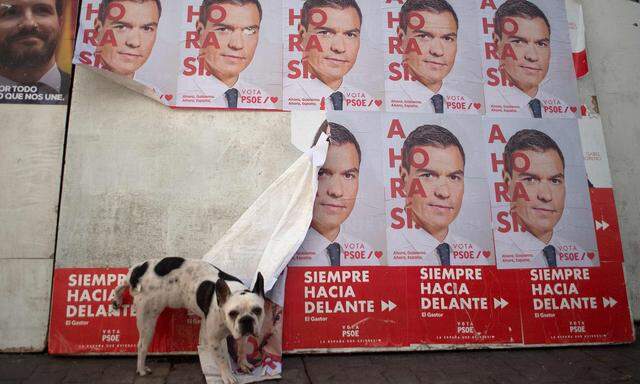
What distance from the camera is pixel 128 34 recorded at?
427 centimetres

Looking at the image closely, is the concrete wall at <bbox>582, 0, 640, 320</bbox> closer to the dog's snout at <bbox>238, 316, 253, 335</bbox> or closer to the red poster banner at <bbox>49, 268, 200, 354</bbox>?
the dog's snout at <bbox>238, 316, 253, 335</bbox>

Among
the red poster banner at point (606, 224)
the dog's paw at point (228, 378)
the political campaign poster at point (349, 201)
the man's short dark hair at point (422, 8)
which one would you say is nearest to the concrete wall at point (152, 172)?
the political campaign poster at point (349, 201)

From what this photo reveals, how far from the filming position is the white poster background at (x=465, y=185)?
4113 mm

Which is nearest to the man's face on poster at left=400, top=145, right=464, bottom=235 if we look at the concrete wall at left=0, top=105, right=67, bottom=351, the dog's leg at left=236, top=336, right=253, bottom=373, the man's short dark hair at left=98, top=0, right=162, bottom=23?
the dog's leg at left=236, top=336, right=253, bottom=373

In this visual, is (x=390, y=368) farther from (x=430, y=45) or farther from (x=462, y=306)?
(x=430, y=45)

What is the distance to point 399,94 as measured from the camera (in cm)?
437

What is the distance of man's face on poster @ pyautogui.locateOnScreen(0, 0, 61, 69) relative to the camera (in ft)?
13.6

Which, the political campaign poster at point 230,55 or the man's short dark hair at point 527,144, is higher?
the political campaign poster at point 230,55

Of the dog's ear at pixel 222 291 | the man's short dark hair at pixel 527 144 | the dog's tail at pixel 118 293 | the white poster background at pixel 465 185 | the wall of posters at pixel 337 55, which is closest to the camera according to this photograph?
the dog's ear at pixel 222 291

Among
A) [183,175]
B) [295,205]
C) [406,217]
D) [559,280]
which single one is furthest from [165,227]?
[559,280]

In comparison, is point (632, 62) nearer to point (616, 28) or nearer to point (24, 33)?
point (616, 28)

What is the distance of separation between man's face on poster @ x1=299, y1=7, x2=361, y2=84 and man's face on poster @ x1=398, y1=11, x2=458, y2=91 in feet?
1.79

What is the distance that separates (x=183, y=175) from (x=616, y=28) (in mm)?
5318

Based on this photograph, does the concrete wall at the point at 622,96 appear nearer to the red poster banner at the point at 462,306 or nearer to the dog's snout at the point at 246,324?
the red poster banner at the point at 462,306
